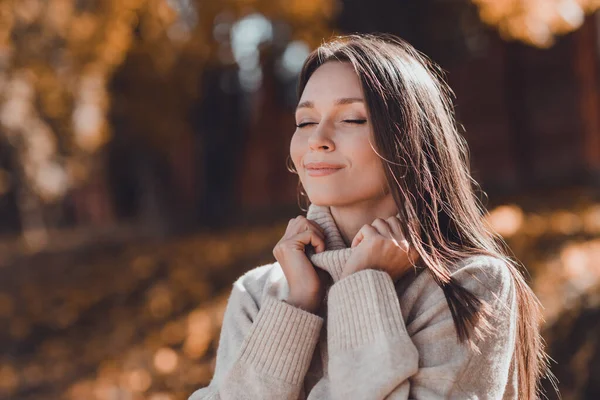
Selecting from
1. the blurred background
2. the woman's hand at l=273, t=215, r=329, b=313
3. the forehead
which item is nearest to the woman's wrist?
the woman's hand at l=273, t=215, r=329, b=313

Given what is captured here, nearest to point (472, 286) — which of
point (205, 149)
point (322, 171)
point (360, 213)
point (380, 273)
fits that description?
point (380, 273)

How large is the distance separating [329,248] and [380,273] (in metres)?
0.23

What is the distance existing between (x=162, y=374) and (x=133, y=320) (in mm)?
2209

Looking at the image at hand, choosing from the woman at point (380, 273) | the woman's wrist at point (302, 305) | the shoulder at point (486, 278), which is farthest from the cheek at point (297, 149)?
the shoulder at point (486, 278)

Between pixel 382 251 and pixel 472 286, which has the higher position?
pixel 382 251

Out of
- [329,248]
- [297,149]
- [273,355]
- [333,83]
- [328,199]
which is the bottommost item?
[273,355]

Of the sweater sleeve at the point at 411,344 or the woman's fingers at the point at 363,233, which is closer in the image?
the sweater sleeve at the point at 411,344

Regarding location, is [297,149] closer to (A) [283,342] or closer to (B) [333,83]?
(B) [333,83]

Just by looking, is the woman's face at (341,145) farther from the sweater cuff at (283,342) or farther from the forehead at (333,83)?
the sweater cuff at (283,342)

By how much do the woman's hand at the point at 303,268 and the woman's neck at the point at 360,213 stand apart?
65 mm

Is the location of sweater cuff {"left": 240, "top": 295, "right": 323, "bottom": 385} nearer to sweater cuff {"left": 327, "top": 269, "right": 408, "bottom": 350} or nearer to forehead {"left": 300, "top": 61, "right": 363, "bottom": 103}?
sweater cuff {"left": 327, "top": 269, "right": 408, "bottom": 350}

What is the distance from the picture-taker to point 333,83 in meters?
1.83

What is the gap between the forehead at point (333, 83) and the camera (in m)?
1.80

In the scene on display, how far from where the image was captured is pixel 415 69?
185 cm
